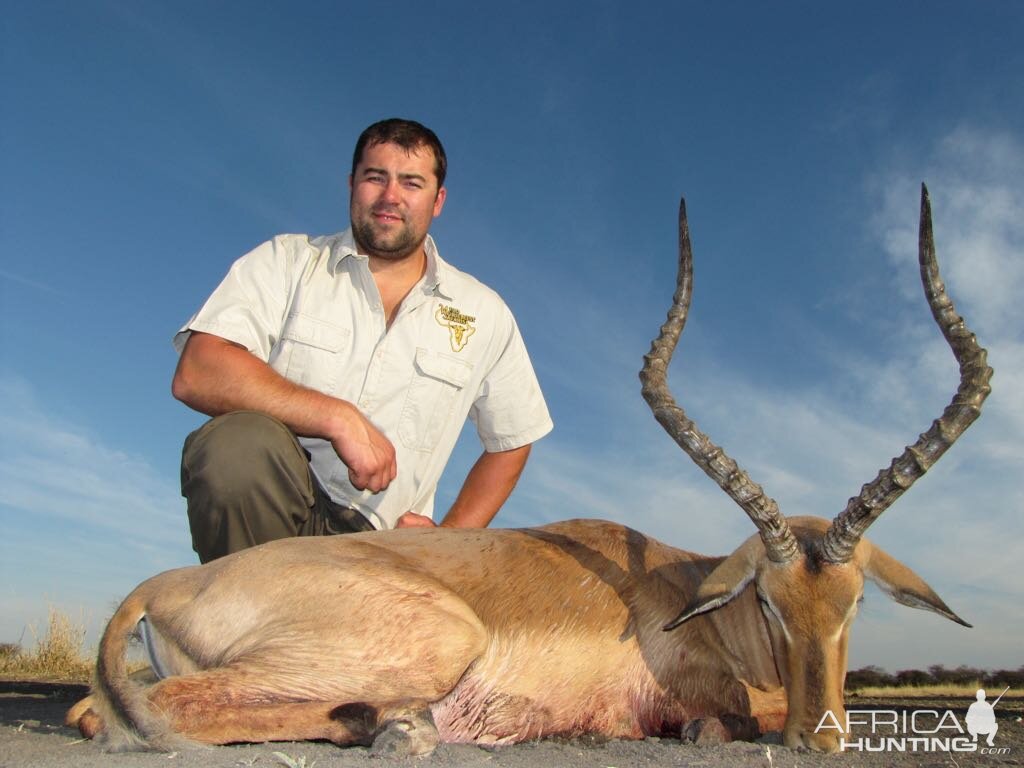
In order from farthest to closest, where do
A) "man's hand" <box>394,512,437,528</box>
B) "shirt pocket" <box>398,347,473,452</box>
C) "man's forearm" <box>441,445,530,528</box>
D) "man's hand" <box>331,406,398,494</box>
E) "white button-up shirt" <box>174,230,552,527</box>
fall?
"man's forearm" <box>441,445,530,528</box>
"shirt pocket" <box>398,347,473,452</box>
"white button-up shirt" <box>174,230,552,527</box>
"man's hand" <box>394,512,437,528</box>
"man's hand" <box>331,406,398,494</box>

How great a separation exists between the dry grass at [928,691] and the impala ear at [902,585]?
5880 mm

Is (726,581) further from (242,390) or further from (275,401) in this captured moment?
(242,390)

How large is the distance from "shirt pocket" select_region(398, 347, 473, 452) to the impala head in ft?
8.17

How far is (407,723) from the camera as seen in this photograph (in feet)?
13.2

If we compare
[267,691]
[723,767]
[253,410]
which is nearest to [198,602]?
[267,691]

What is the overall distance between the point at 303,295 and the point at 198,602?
10.2 feet

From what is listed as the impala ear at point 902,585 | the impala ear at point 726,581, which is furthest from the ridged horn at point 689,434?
the impala ear at point 902,585

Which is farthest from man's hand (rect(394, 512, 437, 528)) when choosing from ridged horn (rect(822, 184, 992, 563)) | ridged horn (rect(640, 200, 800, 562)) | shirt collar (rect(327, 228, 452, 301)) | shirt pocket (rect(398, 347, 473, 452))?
ridged horn (rect(822, 184, 992, 563))

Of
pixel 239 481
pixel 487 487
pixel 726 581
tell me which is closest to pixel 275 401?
pixel 239 481

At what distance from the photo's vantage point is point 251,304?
687 centimetres

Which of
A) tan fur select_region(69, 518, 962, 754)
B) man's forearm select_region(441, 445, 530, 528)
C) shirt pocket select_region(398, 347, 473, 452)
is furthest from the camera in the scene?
man's forearm select_region(441, 445, 530, 528)

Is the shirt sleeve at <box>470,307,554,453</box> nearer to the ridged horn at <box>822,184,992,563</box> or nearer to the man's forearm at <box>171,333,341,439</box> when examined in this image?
the man's forearm at <box>171,333,341,439</box>

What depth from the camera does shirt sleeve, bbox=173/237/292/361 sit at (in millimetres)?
6660

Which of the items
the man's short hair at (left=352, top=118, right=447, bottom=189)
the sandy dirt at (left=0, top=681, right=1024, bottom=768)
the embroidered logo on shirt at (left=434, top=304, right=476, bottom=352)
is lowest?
the sandy dirt at (left=0, top=681, right=1024, bottom=768)
